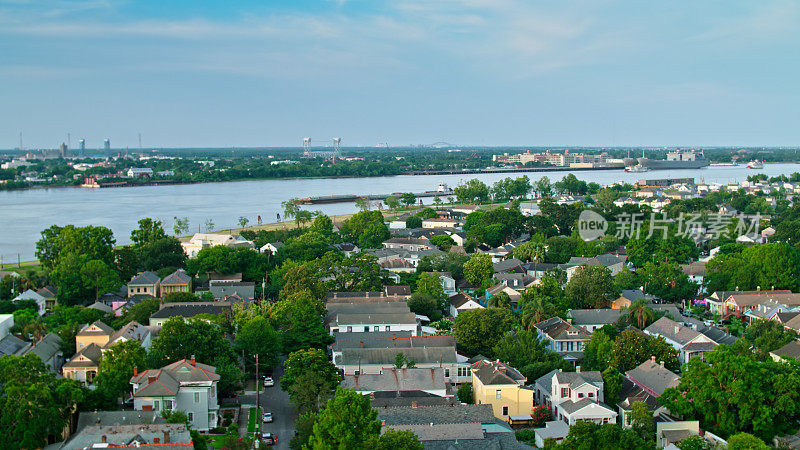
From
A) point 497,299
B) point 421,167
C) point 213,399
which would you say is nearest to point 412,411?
point 213,399

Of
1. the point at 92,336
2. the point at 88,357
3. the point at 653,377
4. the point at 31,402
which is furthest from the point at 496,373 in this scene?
the point at 92,336

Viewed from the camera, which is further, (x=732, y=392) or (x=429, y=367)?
(x=429, y=367)

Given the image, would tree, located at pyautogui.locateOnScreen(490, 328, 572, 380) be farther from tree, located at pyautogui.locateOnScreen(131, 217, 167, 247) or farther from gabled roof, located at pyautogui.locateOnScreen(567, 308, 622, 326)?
tree, located at pyautogui.locateOnScreen(131, 217, 167, 247)

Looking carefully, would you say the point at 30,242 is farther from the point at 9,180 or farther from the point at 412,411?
the point at 9,180

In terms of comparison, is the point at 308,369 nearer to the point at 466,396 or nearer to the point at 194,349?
the point at 194,349

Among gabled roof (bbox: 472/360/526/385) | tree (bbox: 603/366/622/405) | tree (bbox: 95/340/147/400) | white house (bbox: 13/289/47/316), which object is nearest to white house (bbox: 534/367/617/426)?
tree (bbox: 603/366/622/405)

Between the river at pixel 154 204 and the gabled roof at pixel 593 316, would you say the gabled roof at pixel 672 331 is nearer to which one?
the gabled roof at pixel 593 316
